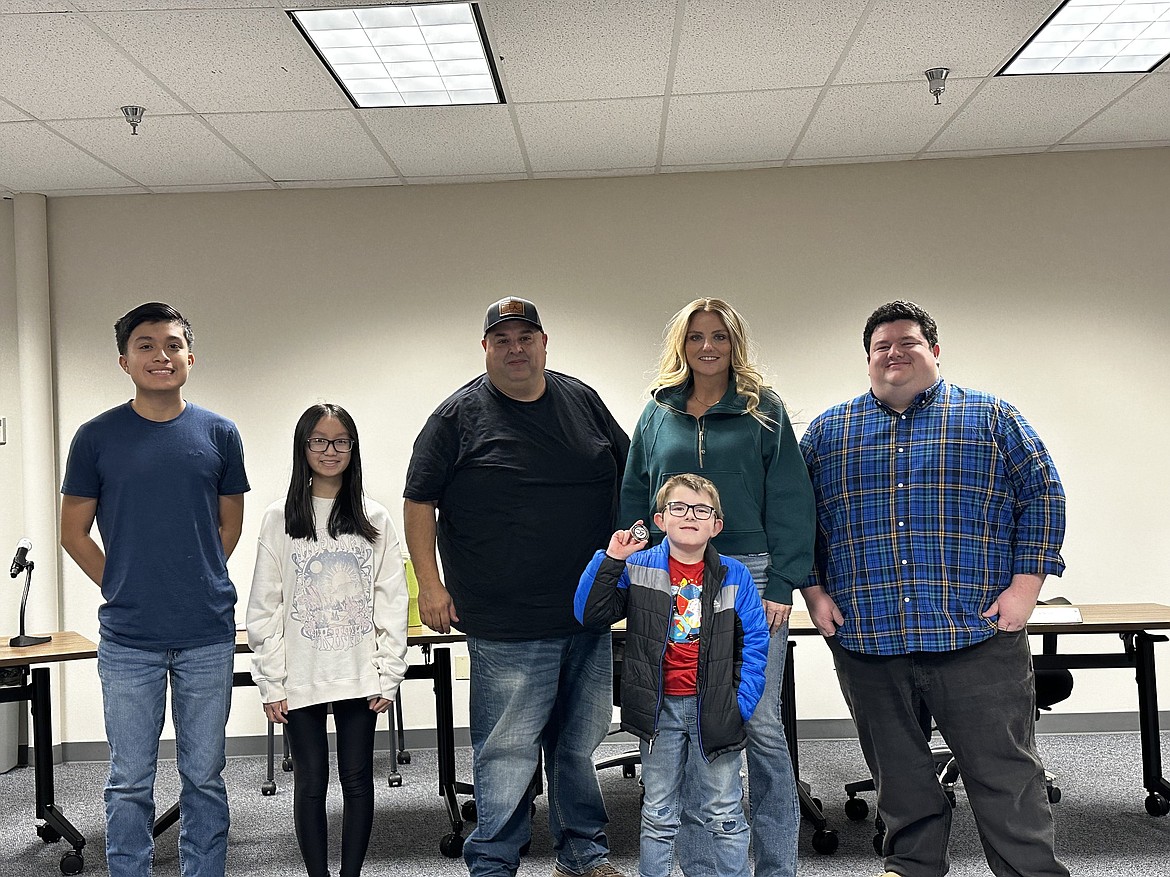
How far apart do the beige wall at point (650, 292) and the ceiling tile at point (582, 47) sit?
1259mm

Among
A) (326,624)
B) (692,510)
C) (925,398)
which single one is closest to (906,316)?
(925,398)

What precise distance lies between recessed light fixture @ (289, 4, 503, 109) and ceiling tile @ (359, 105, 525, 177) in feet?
0.37

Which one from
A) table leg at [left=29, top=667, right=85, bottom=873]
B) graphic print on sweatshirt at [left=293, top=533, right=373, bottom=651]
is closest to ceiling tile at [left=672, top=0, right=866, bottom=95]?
graphic print on sweatshirt at [left=293, top=533, right=373, bottom=651]

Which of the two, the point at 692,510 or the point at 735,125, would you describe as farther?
the point at 735,125

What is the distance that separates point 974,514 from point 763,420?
0.57m

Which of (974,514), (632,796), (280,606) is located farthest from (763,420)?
(632,796)

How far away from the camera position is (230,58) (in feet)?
11.3

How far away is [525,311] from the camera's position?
2748 mm

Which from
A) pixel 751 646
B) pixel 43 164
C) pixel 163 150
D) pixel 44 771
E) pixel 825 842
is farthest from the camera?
pixel 43 164

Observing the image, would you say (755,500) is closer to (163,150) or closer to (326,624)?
(326,624)

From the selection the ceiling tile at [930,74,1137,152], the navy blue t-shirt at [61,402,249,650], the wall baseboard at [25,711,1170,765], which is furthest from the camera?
the wall baseboard at [25,711,1170,765]

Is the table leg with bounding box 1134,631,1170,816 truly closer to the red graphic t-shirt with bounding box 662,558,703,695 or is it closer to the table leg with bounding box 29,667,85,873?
the red graphic t-shirt with bounding box 662,558,703,695

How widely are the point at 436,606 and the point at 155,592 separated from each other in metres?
0.73

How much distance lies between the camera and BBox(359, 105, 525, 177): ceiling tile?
4.09 m
